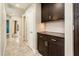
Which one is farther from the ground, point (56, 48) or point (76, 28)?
point (76, 28)

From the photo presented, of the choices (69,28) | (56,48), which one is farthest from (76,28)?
(56,48)

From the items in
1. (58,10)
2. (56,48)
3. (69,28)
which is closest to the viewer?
(69,28)

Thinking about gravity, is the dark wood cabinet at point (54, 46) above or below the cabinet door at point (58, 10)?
below

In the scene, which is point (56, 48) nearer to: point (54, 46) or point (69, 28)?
point (54, 46)

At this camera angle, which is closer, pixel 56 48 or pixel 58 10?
pixel 56 48

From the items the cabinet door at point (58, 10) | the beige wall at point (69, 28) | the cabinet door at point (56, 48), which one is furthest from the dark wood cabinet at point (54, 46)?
the cabinet door at point (58, 10)

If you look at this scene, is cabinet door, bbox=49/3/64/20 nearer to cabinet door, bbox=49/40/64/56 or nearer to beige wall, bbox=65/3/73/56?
beige wall, bbox=65/3/73/56

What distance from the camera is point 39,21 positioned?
7.72 feet

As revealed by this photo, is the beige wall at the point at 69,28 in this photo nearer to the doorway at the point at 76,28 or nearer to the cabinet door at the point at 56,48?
the doorway at the point at 76,28

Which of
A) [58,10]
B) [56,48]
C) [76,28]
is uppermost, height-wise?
[58,10]

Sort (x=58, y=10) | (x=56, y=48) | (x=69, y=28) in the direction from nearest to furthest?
(x=69, y=28)
(x=56, y=48)
(x=58, y=10)

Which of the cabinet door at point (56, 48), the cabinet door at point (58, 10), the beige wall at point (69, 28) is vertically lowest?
the cabinet door at point (56, 48)

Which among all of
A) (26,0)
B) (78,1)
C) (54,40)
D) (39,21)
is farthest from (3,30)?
(39,21)

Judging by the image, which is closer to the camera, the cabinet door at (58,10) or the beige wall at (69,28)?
the beige wall at (69,28)
